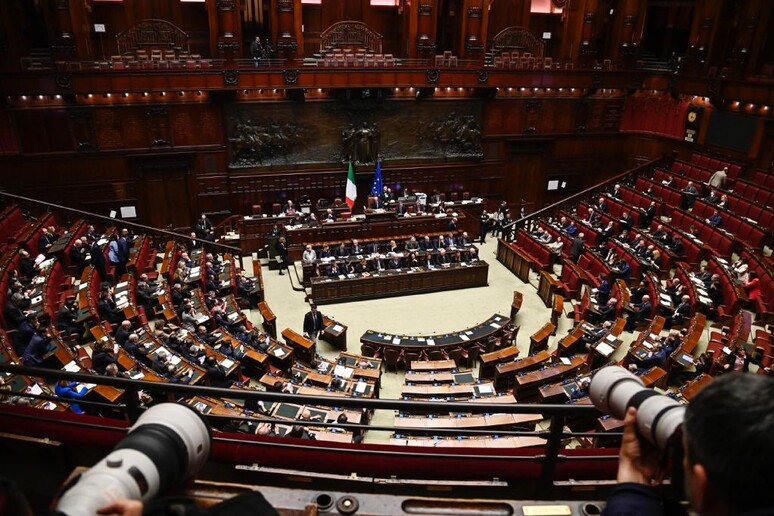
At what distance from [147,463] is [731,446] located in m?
1.42

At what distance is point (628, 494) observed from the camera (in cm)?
154

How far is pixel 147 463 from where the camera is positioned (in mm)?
1411

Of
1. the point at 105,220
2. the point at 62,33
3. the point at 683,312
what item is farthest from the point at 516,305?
the point at 62,33

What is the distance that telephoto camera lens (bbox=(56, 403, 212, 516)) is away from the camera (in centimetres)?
128

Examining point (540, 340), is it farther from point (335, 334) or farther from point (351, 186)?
point (351, 186)

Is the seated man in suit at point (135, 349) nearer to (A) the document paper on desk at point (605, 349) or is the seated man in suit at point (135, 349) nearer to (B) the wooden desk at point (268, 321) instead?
(B) the wooden desk at point (268, 321)

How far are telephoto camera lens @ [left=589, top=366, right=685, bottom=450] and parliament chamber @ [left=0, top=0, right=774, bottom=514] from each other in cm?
535

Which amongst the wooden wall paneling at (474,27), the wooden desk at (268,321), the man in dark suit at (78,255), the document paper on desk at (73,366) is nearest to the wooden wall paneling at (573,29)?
the wooden wall paneling at (474,27)

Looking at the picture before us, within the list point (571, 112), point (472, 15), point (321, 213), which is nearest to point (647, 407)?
point (321, 213)

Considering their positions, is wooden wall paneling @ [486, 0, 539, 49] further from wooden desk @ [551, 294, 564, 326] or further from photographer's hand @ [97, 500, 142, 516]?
photographer's hand @ [97, 500, 142, 516]

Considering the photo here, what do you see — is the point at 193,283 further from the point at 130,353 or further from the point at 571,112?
the point at 571,112

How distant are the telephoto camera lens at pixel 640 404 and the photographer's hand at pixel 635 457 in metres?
0.03

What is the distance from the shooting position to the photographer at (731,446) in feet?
3.66

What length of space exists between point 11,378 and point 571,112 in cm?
1824
